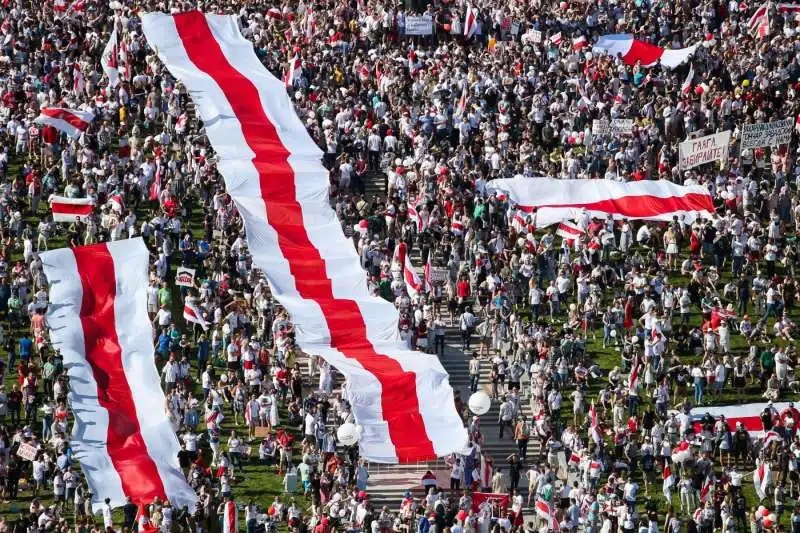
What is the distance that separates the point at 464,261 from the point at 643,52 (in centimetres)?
1720

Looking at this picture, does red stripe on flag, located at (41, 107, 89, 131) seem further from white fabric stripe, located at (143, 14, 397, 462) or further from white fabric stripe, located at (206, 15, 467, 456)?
white fabric stripe, located at (206, 15, 467, 456)

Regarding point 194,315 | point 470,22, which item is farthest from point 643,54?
point 194,315

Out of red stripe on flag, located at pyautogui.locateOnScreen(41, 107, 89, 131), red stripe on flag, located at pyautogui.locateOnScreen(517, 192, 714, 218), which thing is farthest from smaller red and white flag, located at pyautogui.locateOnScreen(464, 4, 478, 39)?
red stripe on flag, located at pyautogui.locateOnScreen(41, 107, 89, 131)

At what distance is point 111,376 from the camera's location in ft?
182

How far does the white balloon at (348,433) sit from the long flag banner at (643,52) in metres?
28.2

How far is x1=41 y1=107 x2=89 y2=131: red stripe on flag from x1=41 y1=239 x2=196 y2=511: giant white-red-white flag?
376 inches

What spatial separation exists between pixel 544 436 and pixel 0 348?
1465cm

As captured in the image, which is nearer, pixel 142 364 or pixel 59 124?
pixel 142 364

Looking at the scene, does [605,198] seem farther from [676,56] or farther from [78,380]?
[78,380]

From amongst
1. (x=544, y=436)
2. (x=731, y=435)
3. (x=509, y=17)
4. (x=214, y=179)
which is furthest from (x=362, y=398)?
(x=509, y=17)

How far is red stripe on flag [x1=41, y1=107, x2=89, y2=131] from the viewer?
67.1m

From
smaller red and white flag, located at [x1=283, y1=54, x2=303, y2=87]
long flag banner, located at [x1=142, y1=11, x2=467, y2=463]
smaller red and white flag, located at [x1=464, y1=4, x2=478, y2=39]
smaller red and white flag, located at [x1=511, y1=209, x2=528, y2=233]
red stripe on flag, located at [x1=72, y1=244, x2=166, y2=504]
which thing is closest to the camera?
red stripe on flag, located at [x1=72, y1=244, x2=166, y2=504]

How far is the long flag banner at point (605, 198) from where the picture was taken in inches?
2630

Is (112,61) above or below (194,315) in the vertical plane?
above
